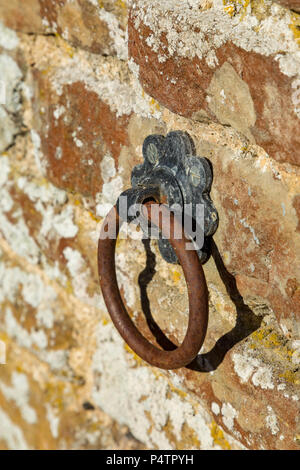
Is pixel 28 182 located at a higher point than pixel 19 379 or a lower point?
higher

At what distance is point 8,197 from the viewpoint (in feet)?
3.78

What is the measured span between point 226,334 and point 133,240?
0.23 m

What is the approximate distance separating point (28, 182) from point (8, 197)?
3.7 inches

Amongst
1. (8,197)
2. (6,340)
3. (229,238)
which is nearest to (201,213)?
(229,238)

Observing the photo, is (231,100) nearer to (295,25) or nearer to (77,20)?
(295,25)

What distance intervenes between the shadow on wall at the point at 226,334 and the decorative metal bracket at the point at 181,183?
0.04 m

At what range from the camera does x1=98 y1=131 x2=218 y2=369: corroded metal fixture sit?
579 millimetres

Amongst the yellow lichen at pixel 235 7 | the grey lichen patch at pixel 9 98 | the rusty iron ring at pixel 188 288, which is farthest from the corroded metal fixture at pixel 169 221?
the grey lichen patch at pixel 9 98

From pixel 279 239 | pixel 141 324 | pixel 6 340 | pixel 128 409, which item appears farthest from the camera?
pixel 6 340

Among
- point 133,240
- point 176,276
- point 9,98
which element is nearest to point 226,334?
point 176,276

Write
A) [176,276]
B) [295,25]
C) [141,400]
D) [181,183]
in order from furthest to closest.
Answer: [141,400] → [176,276] → [181,183] → [295,25]

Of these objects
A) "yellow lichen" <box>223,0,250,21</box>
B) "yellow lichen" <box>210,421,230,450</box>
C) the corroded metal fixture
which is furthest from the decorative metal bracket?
"yellow lichen" <box>210,421,230,450</box>

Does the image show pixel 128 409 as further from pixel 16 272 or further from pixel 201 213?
pixel 201 213

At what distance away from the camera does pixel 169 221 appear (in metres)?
0.58
